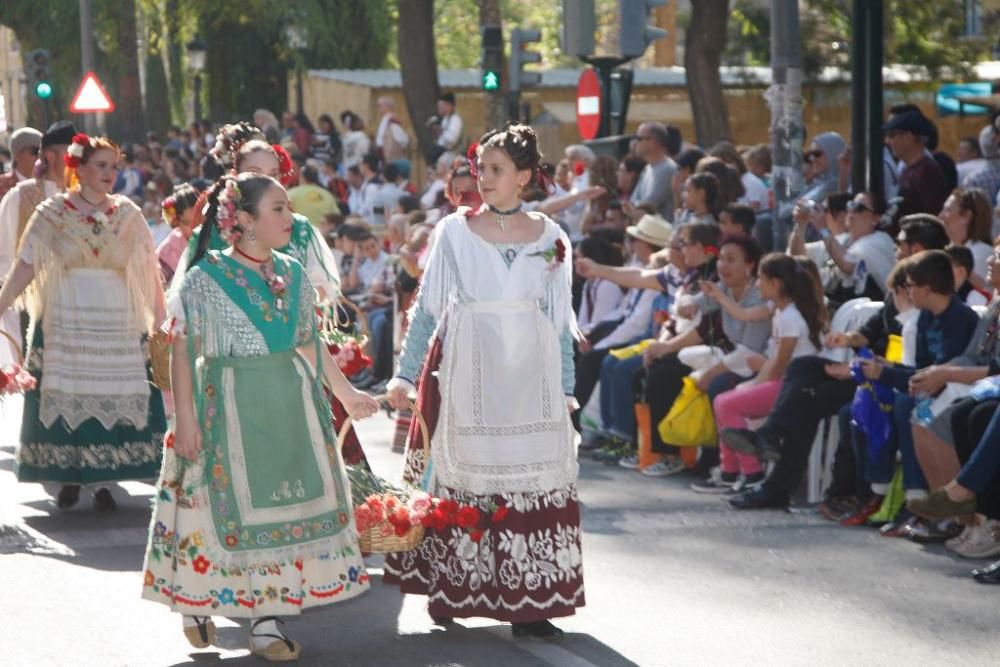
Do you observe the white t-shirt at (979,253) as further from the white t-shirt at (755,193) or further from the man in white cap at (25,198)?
the man in white cap at (25,198)

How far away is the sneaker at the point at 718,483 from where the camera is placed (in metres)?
11.3

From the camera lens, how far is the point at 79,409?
1055 centimetres

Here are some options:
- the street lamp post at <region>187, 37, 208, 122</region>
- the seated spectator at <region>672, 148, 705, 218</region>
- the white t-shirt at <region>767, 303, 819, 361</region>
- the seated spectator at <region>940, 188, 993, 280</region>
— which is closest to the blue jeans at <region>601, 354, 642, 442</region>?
the white t-shirt at <region>767, 303, 819, 361</region>

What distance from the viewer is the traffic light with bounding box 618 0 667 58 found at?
17656mm

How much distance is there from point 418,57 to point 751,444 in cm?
1794

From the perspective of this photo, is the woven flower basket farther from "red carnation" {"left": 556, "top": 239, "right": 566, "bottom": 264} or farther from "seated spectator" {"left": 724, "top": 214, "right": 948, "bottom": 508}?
"seated spectator" {"left": 724, "top": 214, "right": 948, "bottom": 508}

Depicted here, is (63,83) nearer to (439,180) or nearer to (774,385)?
(439,180)

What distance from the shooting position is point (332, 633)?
25.6 ft

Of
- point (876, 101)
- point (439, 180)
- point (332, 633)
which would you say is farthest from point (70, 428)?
point (439, 180)

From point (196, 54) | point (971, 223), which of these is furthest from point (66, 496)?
point (196, 54)

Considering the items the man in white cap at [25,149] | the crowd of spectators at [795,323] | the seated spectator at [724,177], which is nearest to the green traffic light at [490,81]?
the crowd of spectators at [795,323]

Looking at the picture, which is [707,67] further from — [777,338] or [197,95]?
[197,95]

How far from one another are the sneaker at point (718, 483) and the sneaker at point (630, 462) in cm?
86

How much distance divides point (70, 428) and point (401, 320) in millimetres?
4853
